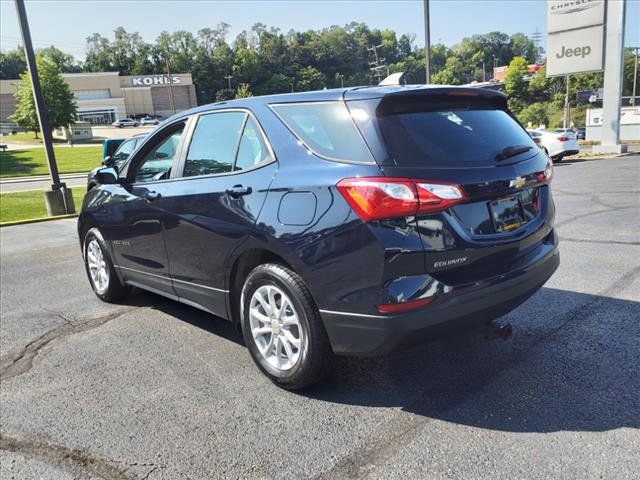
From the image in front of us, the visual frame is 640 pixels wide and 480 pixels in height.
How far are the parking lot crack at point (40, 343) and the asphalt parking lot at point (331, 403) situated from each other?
0.02 meters

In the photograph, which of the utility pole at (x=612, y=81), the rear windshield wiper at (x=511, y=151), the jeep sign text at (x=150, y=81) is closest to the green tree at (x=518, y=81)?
the jeep sign text at (x=150, y=81)

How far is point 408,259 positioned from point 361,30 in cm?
16096

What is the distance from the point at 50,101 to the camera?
6225 centimetres

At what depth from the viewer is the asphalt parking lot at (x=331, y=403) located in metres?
2.59

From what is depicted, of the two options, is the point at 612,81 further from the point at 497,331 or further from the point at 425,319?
the point at 425,319

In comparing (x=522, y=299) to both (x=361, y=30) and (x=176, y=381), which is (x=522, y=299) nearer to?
(x=176, y=381)

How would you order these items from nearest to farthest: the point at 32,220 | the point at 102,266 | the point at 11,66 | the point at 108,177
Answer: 1. the point at 108,177
2. the point at 102,266
3. the point at 32,220
4. the point at 11,66

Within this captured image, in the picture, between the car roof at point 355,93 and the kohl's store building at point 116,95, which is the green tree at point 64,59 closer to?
the kohl's store building at point 116,95

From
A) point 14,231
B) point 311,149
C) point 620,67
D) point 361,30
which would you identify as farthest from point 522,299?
point 361,30

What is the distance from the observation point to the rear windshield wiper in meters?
3.22

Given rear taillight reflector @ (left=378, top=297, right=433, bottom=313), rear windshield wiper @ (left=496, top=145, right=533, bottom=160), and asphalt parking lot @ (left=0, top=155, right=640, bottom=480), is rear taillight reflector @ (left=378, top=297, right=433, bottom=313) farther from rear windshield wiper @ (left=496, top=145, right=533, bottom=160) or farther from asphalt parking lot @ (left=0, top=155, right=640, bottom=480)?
rear windshield wiper @ (left=496, top=145, right=533, bottom=160)

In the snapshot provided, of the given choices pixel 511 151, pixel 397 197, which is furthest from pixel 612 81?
pixel 397 197

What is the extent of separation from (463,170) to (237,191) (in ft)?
4.55

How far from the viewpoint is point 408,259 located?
2738mm
